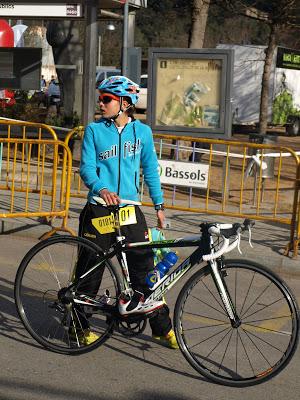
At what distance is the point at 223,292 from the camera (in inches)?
191

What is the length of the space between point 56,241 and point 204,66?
24.8 ft

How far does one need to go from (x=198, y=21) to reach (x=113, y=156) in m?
11.0

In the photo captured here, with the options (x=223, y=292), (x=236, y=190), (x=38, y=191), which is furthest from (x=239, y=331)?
(x=236, y=190)

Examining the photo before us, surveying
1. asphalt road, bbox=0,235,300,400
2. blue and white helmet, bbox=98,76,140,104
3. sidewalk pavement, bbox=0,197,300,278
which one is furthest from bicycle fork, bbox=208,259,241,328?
sidewalk pavement, bbox=0,197,300,278

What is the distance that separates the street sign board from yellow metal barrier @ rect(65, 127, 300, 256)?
2.39 metres

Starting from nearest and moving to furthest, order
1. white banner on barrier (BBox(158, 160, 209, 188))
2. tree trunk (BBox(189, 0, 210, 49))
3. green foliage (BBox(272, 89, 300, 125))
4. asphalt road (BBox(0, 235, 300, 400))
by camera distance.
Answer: asphalt road (BBox(0, 235, 300, 400)), white banner on barrier (BBox(158, 160, 209, 188)), tree trunk (BBox(189, 0, 210, 49)), green foliage (BBox(272, 89, 300, 125))

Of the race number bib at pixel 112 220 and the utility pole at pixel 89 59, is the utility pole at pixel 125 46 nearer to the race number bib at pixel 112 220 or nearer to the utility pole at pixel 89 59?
the utility pole at pixel 89 59

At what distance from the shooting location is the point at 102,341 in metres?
5.27

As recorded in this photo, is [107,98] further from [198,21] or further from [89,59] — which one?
[198,21]

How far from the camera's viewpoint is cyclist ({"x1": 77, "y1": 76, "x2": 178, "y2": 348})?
17.1 ft

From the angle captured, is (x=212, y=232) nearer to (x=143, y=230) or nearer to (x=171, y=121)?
(x=143, y=230)

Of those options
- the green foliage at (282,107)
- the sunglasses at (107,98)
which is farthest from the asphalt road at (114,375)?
the green foliage at (282,107)

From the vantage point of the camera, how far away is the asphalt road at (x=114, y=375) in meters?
4.72

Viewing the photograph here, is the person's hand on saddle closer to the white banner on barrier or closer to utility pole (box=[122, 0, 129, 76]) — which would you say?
the white banner on barrier
